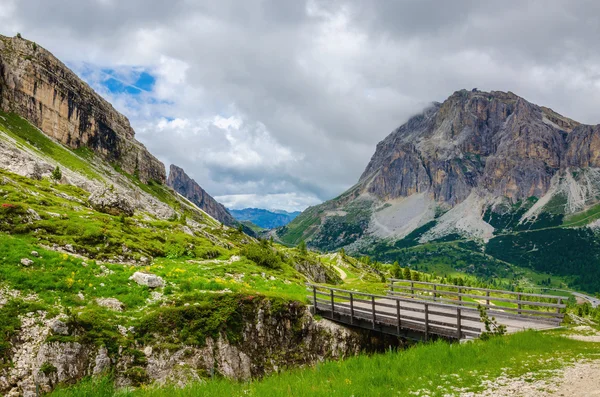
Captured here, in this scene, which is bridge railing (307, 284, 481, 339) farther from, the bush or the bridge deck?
the bush

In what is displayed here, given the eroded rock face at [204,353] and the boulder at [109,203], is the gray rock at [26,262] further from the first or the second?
the boulder at [109,203]

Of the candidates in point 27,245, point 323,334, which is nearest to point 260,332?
point 323,334

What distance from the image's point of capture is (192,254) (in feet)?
121

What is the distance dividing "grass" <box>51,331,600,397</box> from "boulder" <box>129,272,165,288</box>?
36.7ft

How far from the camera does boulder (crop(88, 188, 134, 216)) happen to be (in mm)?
46188

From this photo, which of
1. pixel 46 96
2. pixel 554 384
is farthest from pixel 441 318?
pixel 46 96

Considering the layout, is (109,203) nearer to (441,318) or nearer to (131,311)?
(131,311)

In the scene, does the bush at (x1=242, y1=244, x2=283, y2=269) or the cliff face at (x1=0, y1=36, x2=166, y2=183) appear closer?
the bush at (x1=242, y1=244, x2=283, y2=269)

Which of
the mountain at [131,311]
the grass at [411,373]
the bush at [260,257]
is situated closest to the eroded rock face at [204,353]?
the mountain at [131,311]

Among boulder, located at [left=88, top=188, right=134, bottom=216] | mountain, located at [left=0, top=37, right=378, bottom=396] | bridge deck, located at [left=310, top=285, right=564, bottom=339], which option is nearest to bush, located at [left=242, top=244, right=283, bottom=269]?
mountain, located at [left=0, top=37, right=378, bottom=396]

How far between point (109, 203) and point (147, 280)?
1134 inches

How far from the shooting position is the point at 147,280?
23.1m

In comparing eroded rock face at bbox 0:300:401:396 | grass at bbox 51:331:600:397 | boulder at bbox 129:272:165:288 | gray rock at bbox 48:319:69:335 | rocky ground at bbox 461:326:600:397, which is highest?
boulder at bbox 129:272:165:288

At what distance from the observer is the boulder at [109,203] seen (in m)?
46.2
